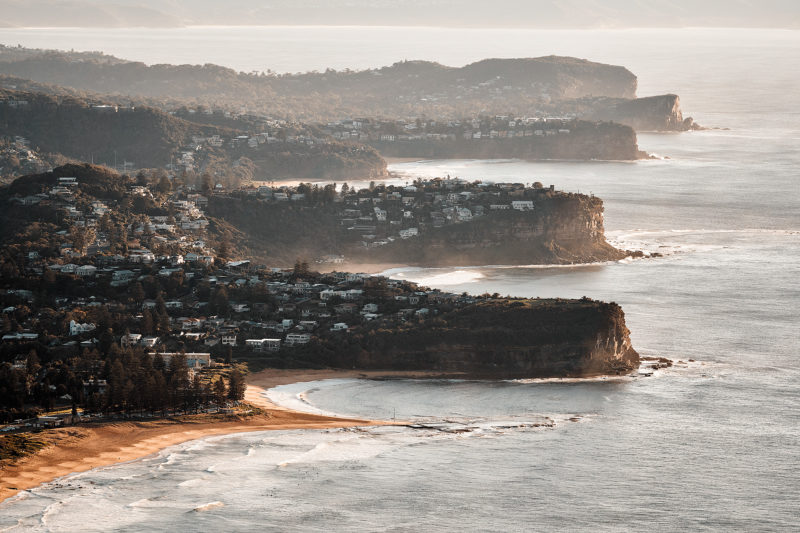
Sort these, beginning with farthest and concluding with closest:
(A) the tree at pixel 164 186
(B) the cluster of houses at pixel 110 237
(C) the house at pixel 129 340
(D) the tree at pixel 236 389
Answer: (A) the tree at pixel 164 186, (B) the cluster of houses at pixel 110 237, (C) the house at pixel 129 340, (D) the tree at pixel 236 389

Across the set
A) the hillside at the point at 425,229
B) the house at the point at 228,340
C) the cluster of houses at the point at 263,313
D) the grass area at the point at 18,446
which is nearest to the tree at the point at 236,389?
the cluster of houses at the point at 263,313

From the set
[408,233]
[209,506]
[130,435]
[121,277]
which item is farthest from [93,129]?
[209,506]

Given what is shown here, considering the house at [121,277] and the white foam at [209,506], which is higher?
the house at [121,277]

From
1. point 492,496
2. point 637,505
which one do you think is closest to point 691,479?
point 637,505

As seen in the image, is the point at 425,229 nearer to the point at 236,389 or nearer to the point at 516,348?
the point at 516,348

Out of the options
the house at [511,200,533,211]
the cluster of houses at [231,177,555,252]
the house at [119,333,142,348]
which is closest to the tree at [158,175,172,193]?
the cluster of houses at [231,177,555,252]

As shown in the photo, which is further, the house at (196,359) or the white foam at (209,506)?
the house at (196,359)

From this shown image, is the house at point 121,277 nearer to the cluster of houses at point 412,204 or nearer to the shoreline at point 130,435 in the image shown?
the shoreline at point 130,435

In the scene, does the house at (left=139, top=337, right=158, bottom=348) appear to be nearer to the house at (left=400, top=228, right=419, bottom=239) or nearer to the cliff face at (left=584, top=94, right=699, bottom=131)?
the house at (left=400, top=228, right=419, bottom=239)
